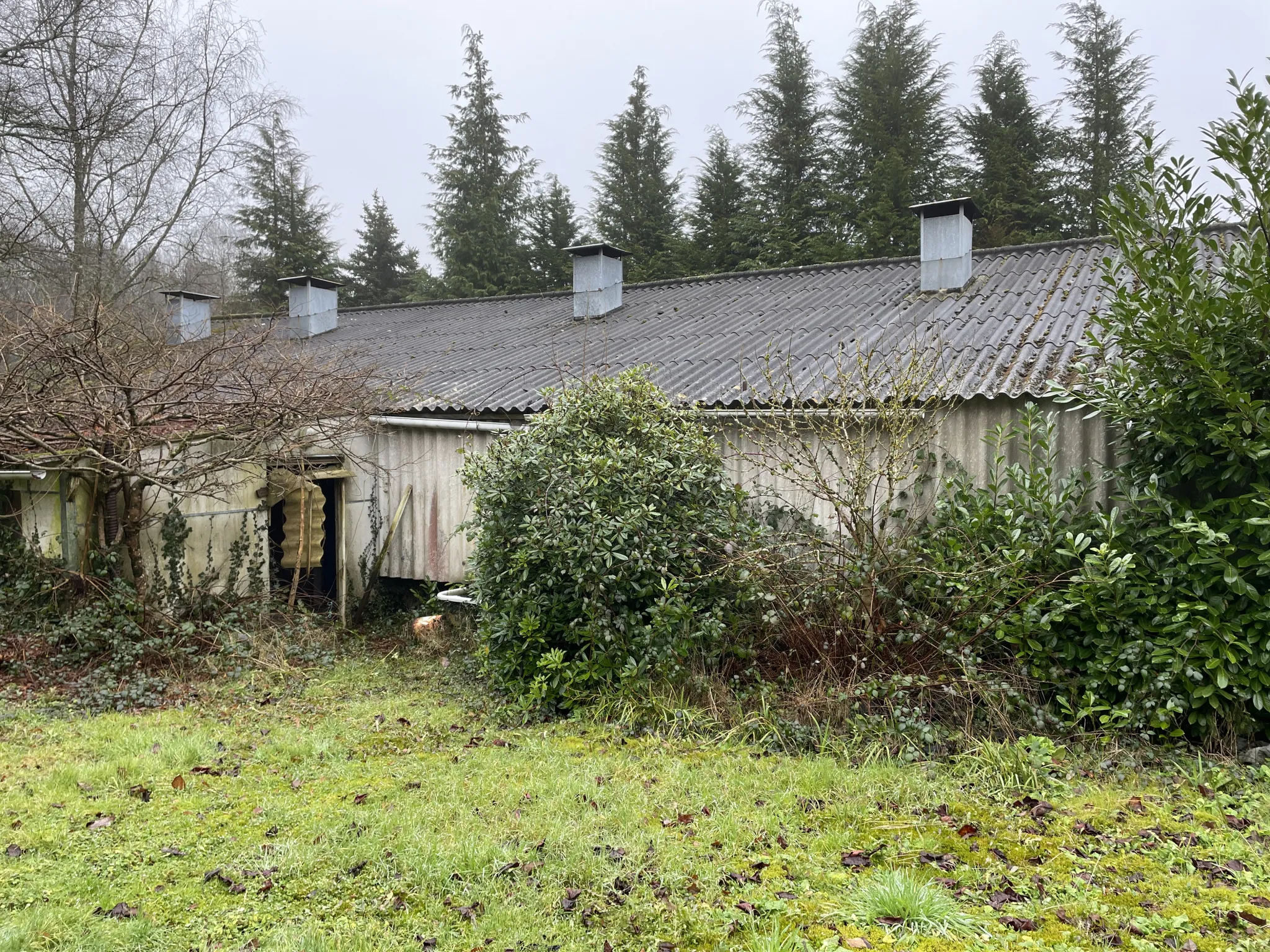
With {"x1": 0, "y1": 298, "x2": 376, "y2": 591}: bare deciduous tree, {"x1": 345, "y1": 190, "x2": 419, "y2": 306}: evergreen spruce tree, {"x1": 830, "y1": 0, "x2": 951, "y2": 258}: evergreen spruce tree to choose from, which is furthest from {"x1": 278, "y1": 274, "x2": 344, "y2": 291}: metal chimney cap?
{"x1": 345, "y1": 190, "x2": 419, "y2": 306}: evergreen spruce tree

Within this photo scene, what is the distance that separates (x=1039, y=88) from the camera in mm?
20500

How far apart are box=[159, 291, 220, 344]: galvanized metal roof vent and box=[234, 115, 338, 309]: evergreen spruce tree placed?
375 inches

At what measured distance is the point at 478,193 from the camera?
2695cm

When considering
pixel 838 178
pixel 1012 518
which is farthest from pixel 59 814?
pixel 838 178

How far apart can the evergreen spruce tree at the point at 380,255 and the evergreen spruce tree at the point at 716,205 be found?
39.5 feet

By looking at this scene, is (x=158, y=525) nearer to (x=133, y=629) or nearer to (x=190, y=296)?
(x=133, y=629)

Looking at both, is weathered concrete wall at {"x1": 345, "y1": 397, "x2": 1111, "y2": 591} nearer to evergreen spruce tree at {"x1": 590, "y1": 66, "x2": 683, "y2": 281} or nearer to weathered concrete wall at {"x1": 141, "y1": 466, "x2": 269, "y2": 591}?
weathered concrete wall at {"x1": 141, "y1": 466, "x2": 269, "y2": 591}

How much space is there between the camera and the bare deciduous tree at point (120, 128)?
12.0 m

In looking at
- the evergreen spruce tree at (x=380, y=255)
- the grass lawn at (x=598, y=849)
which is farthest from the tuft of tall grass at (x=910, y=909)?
the evergreen spruce tree at (x=380, y=255)

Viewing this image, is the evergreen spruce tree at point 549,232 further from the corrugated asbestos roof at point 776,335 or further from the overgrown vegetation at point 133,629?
the overgrown vegetation at point 133,629

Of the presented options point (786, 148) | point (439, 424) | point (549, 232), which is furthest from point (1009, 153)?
point (439, 424)

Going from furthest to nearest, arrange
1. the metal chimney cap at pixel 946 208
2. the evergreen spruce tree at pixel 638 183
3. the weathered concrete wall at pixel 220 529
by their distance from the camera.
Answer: the evergreen spruce tree at pixel 638 183
the metal chimney cap at pixel 946 208
the weathered concrete wall at pixel 220 529

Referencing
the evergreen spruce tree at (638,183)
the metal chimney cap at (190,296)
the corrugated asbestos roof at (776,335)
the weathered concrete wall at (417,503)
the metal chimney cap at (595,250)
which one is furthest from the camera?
the evergreen spruce tree at (638,183)

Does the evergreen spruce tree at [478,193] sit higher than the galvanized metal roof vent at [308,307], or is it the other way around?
the evergreen spruce tree at [478,193]
